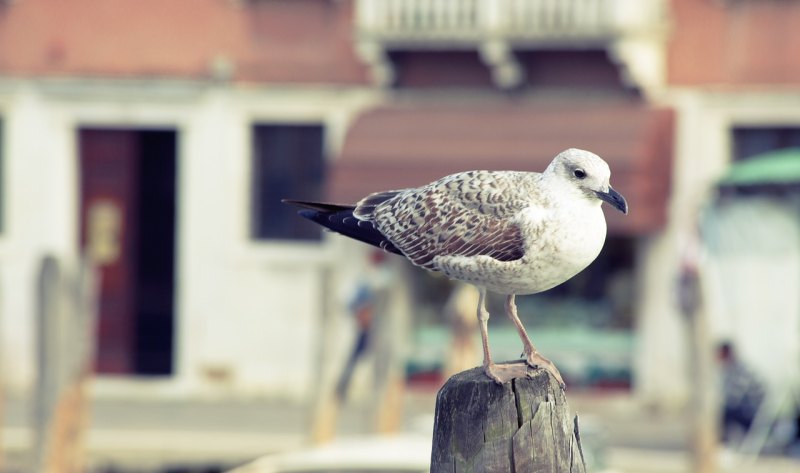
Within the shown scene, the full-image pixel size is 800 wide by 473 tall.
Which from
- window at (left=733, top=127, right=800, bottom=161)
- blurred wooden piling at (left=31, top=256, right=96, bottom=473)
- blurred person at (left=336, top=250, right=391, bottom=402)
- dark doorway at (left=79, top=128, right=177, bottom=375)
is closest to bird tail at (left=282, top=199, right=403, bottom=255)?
blurred wooden piling at (left=31, top=256, right=96, bottom=473)

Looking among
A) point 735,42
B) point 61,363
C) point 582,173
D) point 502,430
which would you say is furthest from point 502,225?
point 735,42

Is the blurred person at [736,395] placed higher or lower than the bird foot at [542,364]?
lower

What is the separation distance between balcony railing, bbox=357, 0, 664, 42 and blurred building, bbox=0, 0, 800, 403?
22 millimetres

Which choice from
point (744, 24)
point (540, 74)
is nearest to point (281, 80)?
point (540, 74)

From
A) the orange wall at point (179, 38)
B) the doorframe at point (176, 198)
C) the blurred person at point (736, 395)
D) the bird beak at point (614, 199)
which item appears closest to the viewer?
the bird beak at point (614, 199)

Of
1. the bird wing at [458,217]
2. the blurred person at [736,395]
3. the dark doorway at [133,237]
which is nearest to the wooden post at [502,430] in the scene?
the bird wing at [458,217]

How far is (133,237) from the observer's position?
2127 cm

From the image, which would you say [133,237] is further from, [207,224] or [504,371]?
[504,371]

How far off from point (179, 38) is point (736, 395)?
24.5ft

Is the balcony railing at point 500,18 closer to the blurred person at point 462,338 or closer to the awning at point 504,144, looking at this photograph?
the awning at point 504,144

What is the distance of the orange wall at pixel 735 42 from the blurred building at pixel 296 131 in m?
0.02

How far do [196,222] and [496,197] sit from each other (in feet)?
51.4

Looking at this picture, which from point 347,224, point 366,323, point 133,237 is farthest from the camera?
point 133,237

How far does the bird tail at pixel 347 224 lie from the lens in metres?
5.43
